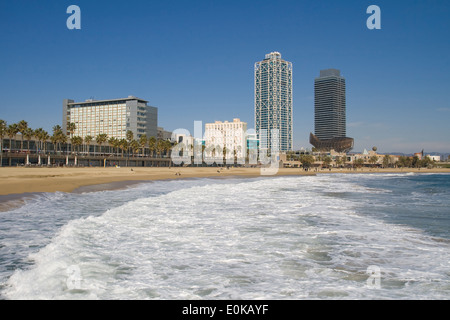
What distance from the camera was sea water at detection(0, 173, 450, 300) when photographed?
25.6 feet

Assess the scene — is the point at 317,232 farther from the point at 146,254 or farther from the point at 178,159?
the point at 178,159

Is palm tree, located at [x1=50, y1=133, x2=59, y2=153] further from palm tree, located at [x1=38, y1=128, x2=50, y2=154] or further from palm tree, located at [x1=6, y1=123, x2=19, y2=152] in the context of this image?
palm tree, located at [x1=6, y1=123, x2=19, y2=152]

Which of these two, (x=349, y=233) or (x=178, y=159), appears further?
(x=178, y=159)

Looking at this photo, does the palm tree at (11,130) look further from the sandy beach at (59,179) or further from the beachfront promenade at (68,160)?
the sandy beach at (59,179)

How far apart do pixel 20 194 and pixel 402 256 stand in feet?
86.8

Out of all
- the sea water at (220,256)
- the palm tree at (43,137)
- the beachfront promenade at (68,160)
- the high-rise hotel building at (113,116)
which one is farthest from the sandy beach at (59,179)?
the high-rise hotel building at (113,116)

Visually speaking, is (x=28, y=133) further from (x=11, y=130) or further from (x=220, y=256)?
(x=220, y=256)

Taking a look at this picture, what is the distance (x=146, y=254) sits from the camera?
10758 mm

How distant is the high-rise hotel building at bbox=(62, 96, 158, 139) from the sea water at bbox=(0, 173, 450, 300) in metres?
146

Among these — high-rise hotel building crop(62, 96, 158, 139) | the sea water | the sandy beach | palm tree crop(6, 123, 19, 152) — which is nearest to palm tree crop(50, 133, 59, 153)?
palm tree crop(6, 123, 19, 152)

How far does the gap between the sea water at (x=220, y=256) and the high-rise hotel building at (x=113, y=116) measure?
5741 inches

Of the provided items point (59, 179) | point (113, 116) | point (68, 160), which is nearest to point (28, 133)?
point (68, 160)

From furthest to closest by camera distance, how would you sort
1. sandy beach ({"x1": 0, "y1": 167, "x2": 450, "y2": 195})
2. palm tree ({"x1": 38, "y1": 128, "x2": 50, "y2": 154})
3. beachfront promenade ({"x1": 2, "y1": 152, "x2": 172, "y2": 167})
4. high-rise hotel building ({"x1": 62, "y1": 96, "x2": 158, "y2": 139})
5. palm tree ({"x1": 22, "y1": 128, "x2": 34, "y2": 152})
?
high-rise hotel building ({"x1": 62, "y1": 96, "x2": 158, "y2": 139})
palm tree ({"x1": 38, "y1": 128, "x2": 50, "y2": 154})
palm tree ({"x1": 22, "y1": 128, "x2": 34, "y2": 152})
beachfront promenade ({"x1": 2, "y1": 152, "x2": 172, "y2": 167})
sandy beach ({"x1": 0, "y1": 167, "x2": 450, "y2": 195})
